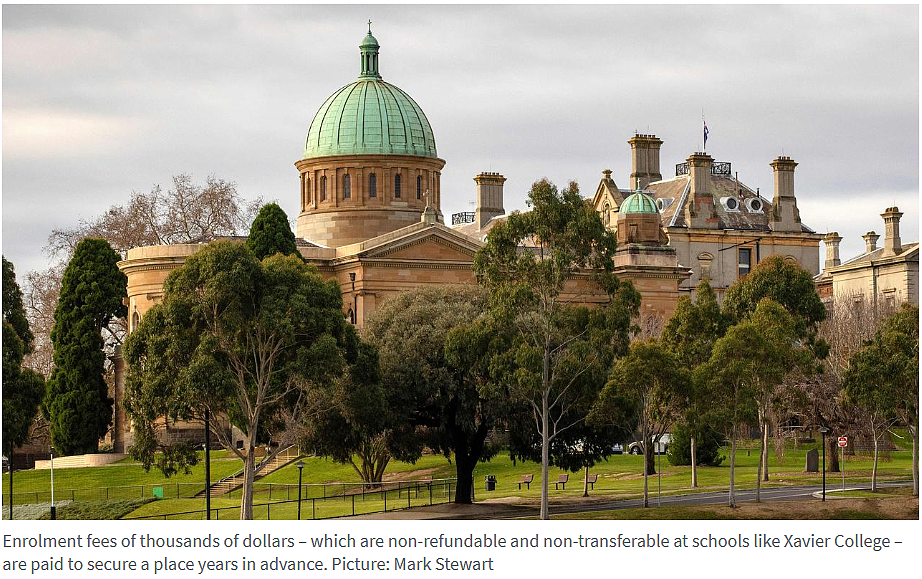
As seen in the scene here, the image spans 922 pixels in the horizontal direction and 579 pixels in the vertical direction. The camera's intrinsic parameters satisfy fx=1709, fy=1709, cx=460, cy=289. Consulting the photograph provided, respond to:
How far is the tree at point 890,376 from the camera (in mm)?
63906

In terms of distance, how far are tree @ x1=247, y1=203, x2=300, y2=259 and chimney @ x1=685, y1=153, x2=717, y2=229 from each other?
150 feet

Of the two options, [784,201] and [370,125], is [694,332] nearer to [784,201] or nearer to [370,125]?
[370,125]

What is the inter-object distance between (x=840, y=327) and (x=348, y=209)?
110 ft

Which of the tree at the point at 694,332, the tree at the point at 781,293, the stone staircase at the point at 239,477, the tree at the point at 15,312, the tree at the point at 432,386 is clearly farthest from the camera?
the tree at the point at 781,293

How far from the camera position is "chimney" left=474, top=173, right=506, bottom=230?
13925 cm

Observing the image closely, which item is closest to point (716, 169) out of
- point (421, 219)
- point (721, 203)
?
point (721, 203)

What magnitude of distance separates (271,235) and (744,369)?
35.8 metres

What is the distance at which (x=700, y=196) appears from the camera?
130125 mm

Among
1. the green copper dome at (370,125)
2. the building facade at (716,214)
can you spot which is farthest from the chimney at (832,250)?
the green copper dome at (370,125)

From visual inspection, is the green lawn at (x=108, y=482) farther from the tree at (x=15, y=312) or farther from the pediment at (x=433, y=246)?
the pediment at (x=433, y=246)

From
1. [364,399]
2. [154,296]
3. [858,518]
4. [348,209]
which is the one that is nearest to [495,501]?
[364,399]

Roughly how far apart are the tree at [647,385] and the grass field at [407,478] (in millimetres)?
4809

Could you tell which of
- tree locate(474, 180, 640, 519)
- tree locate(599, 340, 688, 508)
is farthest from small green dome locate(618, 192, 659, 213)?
tree locate(474, 180, 640, 519)
